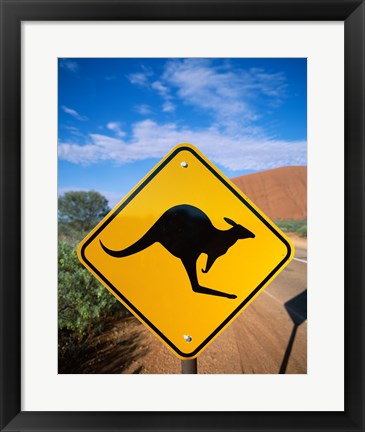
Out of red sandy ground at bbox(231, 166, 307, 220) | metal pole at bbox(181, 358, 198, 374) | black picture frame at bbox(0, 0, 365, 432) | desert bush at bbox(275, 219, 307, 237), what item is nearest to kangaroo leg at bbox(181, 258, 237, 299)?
metal pole at bbox(181, 358, 198, 374)

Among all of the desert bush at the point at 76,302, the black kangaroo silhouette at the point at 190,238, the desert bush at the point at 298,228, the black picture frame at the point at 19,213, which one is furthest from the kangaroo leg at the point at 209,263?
the desert bush at the point at 298,228

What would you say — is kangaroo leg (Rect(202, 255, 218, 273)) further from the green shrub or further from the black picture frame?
the green shrub

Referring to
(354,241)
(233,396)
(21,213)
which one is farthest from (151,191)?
(233,396)

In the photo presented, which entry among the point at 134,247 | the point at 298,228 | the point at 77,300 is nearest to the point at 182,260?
the point at 134,247

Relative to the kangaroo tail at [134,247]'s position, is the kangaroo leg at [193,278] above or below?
below

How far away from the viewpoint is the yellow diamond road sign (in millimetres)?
714

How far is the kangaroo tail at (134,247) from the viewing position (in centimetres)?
71

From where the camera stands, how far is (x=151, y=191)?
0.74 meters

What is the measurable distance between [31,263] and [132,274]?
1.83ft

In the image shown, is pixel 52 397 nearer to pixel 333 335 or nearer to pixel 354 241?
pixel 333 335

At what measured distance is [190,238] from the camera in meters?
0.75

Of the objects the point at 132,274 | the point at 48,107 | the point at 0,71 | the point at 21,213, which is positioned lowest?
the point at 132,274

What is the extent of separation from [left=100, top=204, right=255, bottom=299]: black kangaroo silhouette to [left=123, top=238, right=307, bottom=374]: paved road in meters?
0.99

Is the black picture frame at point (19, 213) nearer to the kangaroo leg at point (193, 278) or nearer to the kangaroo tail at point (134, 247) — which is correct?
the kangaroo tail at point (134, 247)
